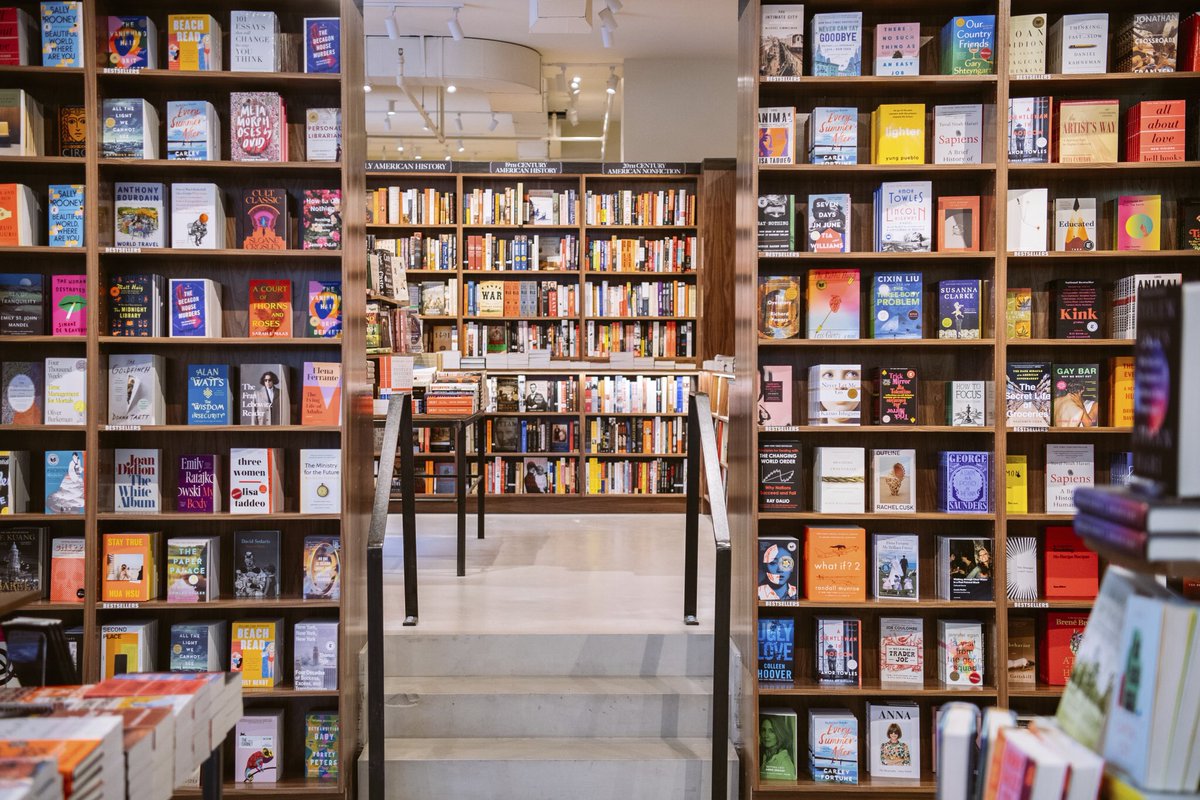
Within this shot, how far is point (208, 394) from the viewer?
336 cm

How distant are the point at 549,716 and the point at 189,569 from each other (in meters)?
1.45

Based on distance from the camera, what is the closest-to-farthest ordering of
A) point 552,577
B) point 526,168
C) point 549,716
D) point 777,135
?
point 777,135, point 549,716, point 552,577, point 526,168

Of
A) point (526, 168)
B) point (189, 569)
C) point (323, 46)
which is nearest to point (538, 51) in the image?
Answer: point (526, 168)

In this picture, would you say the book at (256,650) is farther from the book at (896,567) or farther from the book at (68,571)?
the book at (896,567)

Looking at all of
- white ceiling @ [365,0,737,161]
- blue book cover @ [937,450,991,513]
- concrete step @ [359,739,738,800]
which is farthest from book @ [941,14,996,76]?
white ceiling @ [365,0,737,161]

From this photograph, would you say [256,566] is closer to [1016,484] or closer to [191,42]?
[191,42]

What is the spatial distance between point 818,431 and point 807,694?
94cm

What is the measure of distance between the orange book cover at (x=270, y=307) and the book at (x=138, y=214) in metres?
0.38

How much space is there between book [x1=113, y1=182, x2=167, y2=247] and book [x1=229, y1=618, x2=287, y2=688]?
1.43m

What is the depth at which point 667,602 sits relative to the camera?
4.35 metres

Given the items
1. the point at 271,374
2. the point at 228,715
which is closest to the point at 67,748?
the point at 228,715

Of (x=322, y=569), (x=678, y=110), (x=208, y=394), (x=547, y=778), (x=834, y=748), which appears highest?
(x=678, y=110)

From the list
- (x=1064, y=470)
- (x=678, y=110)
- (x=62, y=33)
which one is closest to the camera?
(x=62, y=33)

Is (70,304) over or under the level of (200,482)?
over
